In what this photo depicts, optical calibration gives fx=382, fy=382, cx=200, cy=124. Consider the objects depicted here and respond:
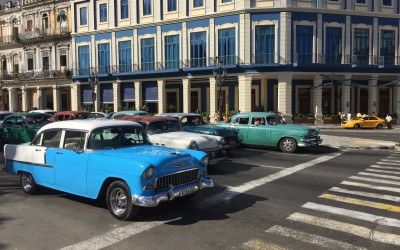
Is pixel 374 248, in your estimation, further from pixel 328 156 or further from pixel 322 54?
pixel 322 54

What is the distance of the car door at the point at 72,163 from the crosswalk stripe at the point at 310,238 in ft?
11.8

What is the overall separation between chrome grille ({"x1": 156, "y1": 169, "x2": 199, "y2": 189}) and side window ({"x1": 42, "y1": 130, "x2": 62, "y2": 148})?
2.66m

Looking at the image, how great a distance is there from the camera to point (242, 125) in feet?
54.2

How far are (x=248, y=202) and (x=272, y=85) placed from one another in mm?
29194

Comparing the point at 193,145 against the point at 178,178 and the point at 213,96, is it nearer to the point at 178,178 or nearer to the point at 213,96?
the point at 178,178

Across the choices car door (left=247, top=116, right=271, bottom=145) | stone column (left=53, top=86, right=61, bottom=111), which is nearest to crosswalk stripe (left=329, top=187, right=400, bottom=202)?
car door (left=247, top=116, right=271, bottom=145)

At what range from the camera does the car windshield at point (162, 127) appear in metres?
11.8

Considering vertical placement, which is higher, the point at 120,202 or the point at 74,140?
the point at 74,140

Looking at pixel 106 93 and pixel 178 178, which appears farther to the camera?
pixel 106 93

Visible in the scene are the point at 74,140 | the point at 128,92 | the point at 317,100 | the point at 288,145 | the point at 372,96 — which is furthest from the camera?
the point at 128,92

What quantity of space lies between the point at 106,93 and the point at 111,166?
37.5 meters

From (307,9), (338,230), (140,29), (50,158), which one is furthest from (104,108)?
(338,230)

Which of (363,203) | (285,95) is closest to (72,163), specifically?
(363,203)

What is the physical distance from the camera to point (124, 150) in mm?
7320
